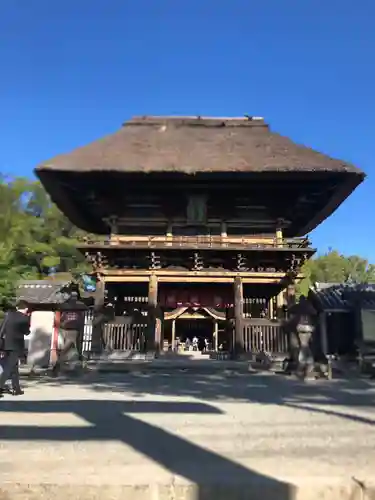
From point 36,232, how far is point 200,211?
20596mm

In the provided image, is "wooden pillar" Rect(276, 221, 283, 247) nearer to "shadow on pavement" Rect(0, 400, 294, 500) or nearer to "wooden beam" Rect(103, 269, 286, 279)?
"wooden beam" Rect(103, 269, 286, 279)

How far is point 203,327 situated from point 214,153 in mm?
17365

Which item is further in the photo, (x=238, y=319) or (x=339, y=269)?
(x=339, y=269)

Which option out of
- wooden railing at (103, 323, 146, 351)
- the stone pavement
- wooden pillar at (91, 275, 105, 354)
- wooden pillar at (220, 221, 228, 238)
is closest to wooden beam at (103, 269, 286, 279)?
wooden pillar at (91, 275, 105, 354)

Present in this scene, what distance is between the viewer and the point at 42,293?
15672 mm

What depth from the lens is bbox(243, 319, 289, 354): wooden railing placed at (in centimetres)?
1216

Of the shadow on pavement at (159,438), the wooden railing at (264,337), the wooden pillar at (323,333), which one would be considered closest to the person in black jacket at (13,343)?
the shadow on pavement at (159,438)

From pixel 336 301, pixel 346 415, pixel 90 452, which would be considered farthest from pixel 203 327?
pixel 90 452

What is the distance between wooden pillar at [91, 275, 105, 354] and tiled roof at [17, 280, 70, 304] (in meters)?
1.42

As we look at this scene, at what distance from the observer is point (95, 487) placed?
2.44m

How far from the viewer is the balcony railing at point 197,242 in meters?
13.7

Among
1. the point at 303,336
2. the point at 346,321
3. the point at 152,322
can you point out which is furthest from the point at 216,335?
the point at 303,336

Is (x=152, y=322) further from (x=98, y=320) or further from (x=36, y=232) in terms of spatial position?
(x=36, y=232)

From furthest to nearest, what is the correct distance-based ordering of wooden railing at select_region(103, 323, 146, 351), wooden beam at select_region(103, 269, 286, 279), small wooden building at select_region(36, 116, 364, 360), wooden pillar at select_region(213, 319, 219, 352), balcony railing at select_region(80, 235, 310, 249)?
wooden pillar at select_region(213, 319, 219, 352) < wooden beam at select_region(103, 269, 286, 279) < balcony railing at select_region(80, 235, 310, 249) < small wooden building at select_region(36, 116, 364, 360) < wooden railing at select_region(103, 323, 146, 351)
